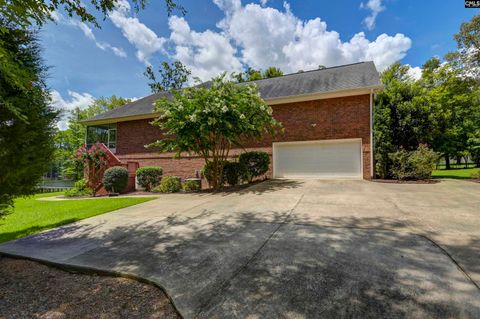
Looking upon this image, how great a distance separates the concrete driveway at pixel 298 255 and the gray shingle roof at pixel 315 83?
754 centimetres

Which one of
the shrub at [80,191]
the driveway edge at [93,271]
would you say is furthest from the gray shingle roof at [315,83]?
the driveway edge at [93,271]

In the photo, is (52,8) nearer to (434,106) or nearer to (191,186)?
(191,186)

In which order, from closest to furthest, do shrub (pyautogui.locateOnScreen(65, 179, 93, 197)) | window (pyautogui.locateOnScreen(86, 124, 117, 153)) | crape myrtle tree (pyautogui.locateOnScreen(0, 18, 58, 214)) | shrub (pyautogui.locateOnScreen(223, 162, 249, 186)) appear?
crape myrtle tree (pyautogui.locateOnScreen(0, 18, 58, 214))
shrub (pyautogui.locateOnScreen(223, 162, 249, 186))
shrub (pyautogui.locateOnScreen(65, 179, 93, 197))
window (pyautogui.locateOnScreen(86, 124, 117, 153))

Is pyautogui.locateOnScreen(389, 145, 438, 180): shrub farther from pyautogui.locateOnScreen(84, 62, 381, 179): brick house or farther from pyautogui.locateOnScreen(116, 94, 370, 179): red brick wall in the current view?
pyautogui.locateOnScreen(116, 94, 370, 179): red brick wall

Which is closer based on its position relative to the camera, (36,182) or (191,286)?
(191,286)

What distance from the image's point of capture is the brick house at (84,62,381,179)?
1091cm

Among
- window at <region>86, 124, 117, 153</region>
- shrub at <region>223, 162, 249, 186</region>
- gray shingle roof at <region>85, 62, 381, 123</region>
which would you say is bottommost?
shrub at <region>223, 162, 249, 186</region>

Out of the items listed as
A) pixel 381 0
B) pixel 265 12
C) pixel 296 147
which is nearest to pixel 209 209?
pixel 296 147

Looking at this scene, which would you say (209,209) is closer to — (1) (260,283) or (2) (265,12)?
(1) (260,283)

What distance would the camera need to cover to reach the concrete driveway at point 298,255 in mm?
1980

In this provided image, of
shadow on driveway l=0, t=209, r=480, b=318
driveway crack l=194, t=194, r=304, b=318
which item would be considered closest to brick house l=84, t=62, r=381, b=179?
shadow on driveway l=0, t=209, r=480, b=318

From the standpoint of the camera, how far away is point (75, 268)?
3086 millimetres

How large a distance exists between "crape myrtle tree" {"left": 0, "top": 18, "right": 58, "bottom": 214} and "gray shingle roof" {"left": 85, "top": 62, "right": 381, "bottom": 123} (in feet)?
33.8

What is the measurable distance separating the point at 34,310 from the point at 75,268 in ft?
2.65
